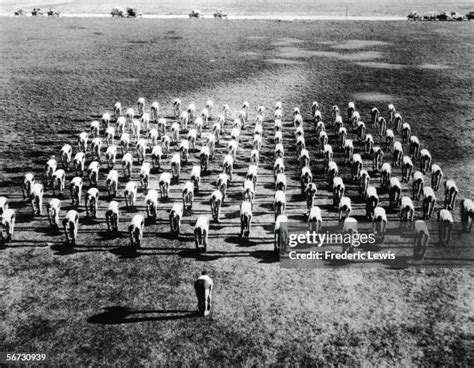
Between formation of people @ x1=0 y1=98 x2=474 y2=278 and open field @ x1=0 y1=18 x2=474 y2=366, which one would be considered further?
formation of people @ x1=0 y1=98 x2=474 y2=278

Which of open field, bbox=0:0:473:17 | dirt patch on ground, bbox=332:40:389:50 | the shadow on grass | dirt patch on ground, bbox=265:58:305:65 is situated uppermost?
open field, bbox=0:0:473:17

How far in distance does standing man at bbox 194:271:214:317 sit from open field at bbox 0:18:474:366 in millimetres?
356

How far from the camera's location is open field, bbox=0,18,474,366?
12578 mm

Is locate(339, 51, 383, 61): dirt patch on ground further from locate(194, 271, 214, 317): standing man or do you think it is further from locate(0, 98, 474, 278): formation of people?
locate(194, 271, 214, 317): standing man

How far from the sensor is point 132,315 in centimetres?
1382

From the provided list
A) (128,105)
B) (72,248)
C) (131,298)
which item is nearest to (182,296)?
(131,298)

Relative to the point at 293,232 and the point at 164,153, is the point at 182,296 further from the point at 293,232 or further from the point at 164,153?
the point at 164,153

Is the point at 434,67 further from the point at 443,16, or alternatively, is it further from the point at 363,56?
the point at 443,16

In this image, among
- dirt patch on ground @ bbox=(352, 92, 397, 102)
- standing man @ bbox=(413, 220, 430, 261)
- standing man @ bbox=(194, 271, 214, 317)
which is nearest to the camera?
standing man @ bbox=(194, 271, 214, 317)

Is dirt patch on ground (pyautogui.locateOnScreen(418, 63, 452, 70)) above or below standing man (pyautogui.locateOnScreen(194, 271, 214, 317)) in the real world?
above

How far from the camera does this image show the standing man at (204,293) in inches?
531

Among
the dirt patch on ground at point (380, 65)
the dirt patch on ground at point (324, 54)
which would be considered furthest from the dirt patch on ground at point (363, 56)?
the dirt patch on ground at point (380, 65)

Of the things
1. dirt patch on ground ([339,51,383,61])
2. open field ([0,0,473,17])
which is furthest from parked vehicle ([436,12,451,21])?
dirt patch on ground ([339,51,383,61])

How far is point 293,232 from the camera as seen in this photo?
18625 mm
